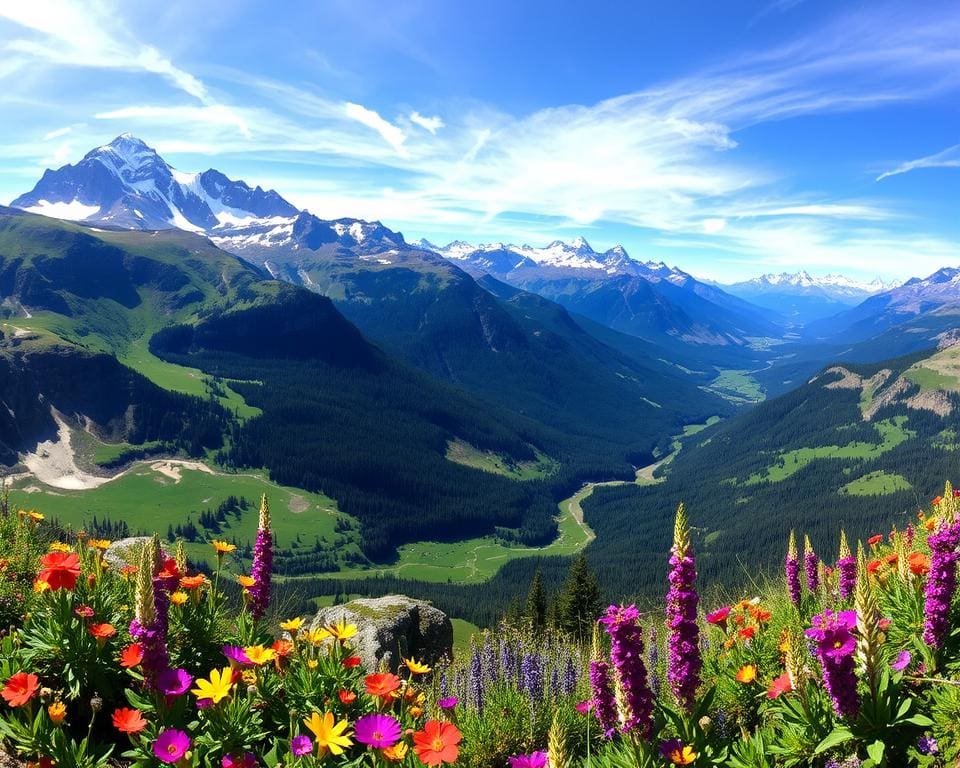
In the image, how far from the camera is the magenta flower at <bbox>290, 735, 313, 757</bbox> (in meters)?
5.42

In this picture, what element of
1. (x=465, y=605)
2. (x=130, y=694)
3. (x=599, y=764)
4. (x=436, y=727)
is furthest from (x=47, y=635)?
(x=465, y=605)

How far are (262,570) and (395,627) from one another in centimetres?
1888

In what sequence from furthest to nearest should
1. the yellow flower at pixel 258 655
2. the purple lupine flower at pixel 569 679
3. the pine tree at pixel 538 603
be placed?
1. the pine tree at pixel 538 603
2. the purple lupine flower at pixel 569 679
3. the yellow flower at pixel 258 655

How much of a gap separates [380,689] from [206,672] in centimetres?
371

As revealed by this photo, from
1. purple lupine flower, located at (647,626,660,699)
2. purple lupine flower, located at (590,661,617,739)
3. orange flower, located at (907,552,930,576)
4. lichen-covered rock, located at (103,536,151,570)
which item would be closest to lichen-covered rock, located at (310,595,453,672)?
lichen-covered rock, located at (103,536,151,570)

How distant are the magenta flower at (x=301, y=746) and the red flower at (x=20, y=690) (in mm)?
2513

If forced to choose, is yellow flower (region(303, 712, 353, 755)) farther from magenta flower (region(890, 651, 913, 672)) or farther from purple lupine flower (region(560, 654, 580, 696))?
purple lupine flower (region(560, 654, 580, 696))

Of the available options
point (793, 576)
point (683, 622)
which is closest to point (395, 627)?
point (793, 576)

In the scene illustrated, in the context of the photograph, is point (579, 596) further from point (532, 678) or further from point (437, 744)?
point (437, 744)

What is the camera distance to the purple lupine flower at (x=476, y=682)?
11352 millimetres

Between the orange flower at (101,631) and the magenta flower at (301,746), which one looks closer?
the magenta flower at (301,746)

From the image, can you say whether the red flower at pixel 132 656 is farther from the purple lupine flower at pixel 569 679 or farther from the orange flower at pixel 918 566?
the orange flower at pixel 918 566

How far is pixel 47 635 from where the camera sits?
7.14 meters

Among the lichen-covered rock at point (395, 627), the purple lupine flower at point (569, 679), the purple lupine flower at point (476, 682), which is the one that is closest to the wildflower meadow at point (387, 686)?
the purple lupine flower at point (476, 682)
